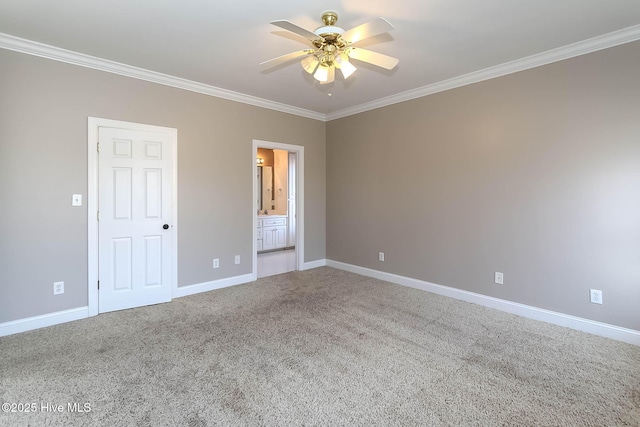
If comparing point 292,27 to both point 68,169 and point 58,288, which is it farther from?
point 58,288

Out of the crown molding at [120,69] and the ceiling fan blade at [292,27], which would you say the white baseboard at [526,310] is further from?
the ceiling fan blade at [292,27]

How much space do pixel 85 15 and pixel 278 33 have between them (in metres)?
1.50

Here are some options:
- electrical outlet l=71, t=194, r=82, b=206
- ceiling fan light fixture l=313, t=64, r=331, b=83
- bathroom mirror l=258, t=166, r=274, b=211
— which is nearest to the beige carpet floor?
electrical outlet l=71, t=194, r=82, b=206

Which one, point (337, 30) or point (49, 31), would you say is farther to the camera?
point (49, 31)

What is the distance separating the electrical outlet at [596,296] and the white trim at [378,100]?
222cm

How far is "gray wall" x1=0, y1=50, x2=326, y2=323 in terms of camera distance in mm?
2912

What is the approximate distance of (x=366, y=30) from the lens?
203cm

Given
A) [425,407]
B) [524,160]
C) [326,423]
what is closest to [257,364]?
[326,423]

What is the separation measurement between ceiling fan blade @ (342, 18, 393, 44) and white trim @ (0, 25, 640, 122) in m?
2.13

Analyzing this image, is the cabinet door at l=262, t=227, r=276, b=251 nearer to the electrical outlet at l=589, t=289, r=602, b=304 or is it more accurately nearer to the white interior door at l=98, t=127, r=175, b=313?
the white interior door at l=98, t=127, r=175, b=313

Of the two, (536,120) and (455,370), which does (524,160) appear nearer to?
(536,120)

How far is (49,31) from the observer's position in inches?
107

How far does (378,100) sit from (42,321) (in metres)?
4.75

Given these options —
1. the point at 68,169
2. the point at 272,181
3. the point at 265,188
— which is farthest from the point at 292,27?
the point at 272,181
